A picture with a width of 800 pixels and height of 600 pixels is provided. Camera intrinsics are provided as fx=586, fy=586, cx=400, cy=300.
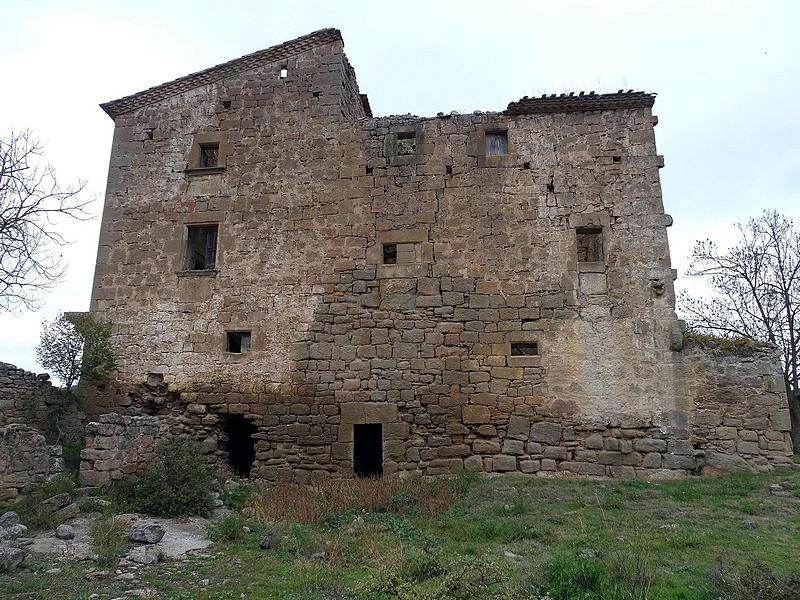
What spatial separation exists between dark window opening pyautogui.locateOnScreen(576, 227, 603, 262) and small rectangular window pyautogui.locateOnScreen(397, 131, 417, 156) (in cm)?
384

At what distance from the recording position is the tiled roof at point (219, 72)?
516 inches

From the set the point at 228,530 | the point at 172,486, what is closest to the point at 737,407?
the point at 228,530

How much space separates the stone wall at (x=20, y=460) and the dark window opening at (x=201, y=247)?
4.63 meters

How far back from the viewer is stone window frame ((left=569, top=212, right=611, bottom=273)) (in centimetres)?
1136

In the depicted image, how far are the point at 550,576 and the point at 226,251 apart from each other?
924cm

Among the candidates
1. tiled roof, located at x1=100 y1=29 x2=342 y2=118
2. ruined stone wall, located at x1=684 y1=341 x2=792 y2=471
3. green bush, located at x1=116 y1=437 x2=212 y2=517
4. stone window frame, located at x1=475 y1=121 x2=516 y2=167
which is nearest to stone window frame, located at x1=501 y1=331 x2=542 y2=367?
ruined stone wall, located at x1=684 y1=341 x2=792 y2=471

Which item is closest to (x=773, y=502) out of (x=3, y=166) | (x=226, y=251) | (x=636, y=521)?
(x=636, y=521)

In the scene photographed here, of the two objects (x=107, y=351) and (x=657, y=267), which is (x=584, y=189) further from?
(x=107, y=351)

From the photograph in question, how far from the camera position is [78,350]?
12.4m

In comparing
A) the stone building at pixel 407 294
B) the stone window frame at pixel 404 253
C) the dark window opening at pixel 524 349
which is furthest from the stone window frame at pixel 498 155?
the dark window opening at pixel 524 349

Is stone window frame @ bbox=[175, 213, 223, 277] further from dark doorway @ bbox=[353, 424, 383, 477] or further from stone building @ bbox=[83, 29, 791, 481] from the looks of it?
dark doorway @ bbox=[353, 424, 383, 477]

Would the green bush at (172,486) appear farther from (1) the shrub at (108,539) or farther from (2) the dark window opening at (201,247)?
(2) the dark window opening at (201,247)

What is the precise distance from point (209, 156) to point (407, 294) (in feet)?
19.3

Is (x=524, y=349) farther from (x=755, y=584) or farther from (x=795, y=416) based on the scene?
(x=795, y=416)
